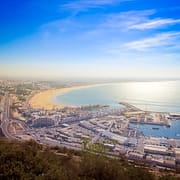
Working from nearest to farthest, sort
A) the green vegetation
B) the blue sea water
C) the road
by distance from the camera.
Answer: the green vegetation, the road, the blue sea water

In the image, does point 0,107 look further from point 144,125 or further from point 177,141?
point 177,141

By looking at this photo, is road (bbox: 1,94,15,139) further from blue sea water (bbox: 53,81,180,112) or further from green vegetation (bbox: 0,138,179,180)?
green vegetation (bbox: 0,138,179,180)

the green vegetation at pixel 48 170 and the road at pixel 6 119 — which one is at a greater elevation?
the green vegetation at pixel 48 170

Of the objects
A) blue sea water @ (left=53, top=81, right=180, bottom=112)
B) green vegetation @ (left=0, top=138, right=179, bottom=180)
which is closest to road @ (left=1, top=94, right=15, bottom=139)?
blue sea water @ (left=53, top=81, right=180, bottom=112)

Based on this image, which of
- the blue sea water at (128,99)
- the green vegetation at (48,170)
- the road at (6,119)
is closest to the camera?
the green vegetation at (48,170)

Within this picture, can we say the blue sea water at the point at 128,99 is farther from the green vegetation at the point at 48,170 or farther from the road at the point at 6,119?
the green vegetation at the point at 48,170

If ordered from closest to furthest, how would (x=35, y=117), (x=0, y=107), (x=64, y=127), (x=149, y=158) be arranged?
(x=149, y=158) → (x=64, y=127) → (x=35, y=117) → (x=0, y=107)

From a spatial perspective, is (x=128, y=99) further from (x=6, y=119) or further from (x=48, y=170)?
(x=48, y=170)

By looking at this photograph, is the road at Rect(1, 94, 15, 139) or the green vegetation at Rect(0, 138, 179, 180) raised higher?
the green vegetation at Rect(0, 138, 179, 180)

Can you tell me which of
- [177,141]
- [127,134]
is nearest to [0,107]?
[127,134]

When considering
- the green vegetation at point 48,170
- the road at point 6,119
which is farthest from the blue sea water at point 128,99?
the green vegetation at point 48,170

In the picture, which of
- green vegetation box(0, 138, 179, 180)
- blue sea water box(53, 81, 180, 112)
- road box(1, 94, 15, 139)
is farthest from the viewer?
blue sea water box(53, 81, 180, 112)
